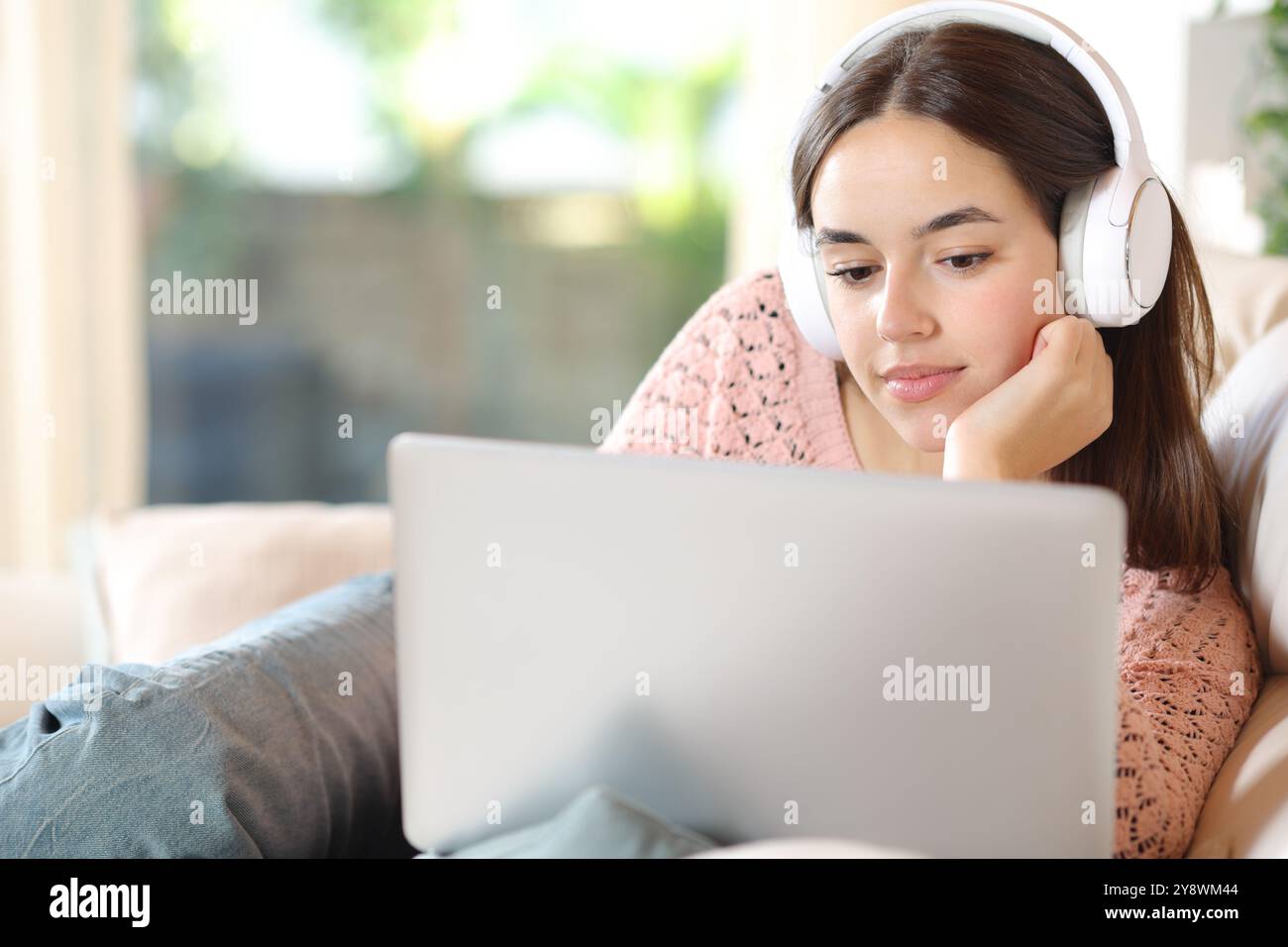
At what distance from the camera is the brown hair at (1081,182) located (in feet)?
3.52

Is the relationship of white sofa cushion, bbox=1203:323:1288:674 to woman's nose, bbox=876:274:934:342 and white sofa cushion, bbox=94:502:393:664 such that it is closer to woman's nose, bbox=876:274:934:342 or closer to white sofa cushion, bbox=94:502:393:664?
woman's nose, bbox=876:274:934:342

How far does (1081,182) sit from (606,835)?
723 mm

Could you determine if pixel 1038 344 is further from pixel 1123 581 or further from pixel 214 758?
pixel 214 758

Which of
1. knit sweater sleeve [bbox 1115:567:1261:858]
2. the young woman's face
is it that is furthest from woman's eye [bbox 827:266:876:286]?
knit sweater sleeve [bbox 1115:567:1261:858]

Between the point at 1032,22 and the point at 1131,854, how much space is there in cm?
68

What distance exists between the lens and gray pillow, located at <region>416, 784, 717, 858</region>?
2.27ft

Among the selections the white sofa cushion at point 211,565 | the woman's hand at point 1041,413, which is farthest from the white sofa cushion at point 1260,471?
the white sofa cushion at point 211,565

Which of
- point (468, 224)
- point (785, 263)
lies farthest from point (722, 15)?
point (785, 263)

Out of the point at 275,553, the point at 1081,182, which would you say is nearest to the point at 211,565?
the point at 275,553

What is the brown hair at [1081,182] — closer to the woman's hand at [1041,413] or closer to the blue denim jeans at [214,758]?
the woman's hand at [1041,413]

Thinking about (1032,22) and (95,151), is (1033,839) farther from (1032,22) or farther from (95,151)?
(95,151)

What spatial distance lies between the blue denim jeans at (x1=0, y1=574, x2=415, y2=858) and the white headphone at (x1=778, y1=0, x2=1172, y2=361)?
72 cm

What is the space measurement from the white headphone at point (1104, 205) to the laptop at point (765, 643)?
0.48m

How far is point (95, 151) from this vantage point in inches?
116
